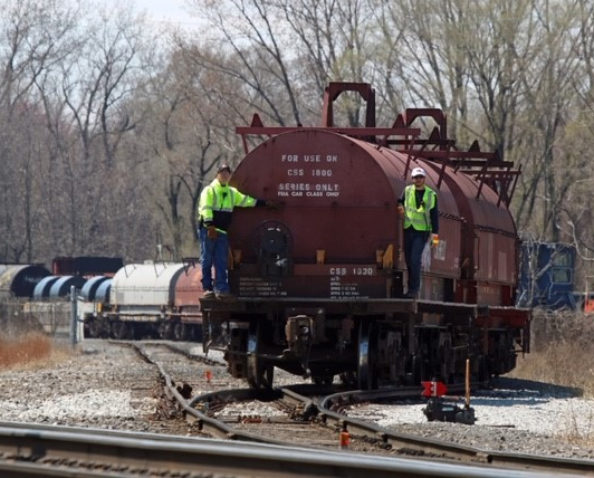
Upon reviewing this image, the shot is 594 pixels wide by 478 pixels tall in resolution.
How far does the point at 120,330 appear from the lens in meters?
57.3

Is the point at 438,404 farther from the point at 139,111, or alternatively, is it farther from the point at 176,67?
the point at 139,111

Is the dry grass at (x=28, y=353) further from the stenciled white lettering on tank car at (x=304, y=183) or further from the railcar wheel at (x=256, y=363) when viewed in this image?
the stenciled white lettering on tank car at (x=304, y=183)

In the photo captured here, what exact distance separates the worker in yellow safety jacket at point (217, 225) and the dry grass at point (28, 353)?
9779mm

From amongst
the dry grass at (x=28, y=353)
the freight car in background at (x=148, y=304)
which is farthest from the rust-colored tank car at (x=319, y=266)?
the freight car in background at (x=148, y=304)

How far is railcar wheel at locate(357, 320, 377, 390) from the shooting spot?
18938mm

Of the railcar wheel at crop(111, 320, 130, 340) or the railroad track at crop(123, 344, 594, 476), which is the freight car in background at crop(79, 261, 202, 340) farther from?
the railroad track at crop(123, 344, 594, 476)

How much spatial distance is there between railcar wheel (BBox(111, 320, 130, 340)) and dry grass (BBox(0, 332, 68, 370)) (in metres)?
19.6

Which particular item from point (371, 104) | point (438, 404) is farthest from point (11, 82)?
point (438, 404)

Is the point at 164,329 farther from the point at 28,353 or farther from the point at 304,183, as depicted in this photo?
the point at 304,183

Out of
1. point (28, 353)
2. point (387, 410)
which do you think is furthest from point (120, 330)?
point (387, 410)

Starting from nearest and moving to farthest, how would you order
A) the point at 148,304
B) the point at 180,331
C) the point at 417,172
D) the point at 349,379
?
the point at 417,172 < the point at 349,379 < the point at 180,331 < the point at 148,304

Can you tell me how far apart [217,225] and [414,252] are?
2539mm

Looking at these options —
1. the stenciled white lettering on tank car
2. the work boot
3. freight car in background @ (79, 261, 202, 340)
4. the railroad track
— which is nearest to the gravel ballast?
the railroad track

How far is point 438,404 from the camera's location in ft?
49.4
